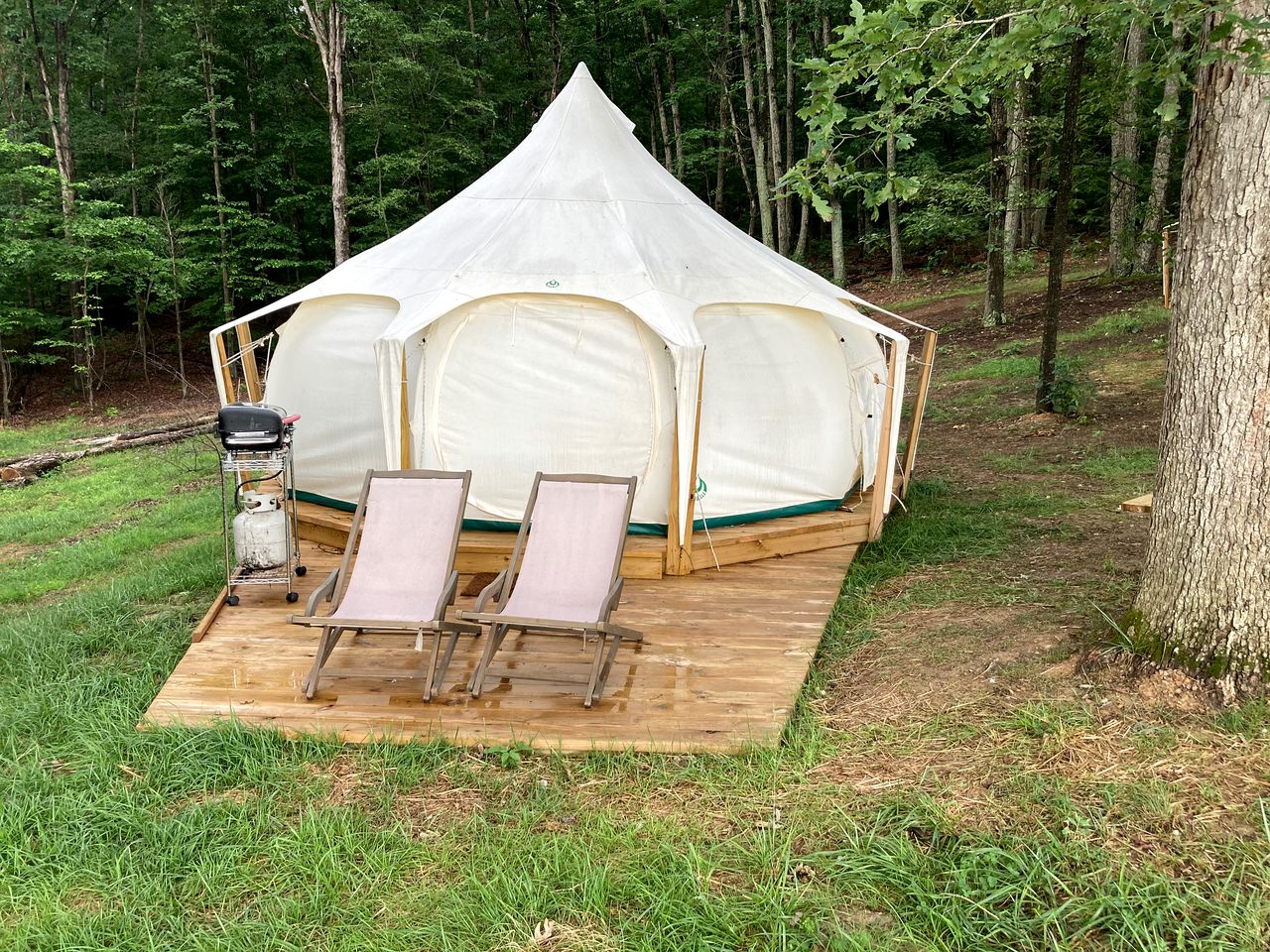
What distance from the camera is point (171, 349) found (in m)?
24.2

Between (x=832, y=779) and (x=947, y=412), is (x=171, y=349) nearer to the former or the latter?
(x=947, y=412)

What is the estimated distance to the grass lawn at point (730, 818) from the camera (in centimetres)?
289

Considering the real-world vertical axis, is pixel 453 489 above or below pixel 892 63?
below

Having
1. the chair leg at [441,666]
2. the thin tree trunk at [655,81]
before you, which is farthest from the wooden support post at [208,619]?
the thin tree trunk at [655,81]

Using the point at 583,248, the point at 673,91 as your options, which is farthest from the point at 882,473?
the point at 673,91

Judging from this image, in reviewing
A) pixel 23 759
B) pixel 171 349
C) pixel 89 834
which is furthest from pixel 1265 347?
pixel 171 349

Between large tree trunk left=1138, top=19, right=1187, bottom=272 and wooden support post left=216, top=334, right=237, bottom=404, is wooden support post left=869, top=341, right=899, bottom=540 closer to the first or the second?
large tree trunk left=1138, top=19, right=1187, bottom=272

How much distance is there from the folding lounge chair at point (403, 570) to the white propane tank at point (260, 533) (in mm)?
831

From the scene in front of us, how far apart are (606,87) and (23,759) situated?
2665 centimetres

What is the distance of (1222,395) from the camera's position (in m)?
3.60

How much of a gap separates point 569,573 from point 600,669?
2.16 feet

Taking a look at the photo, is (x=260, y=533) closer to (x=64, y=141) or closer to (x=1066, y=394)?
(x=1066, y=394)

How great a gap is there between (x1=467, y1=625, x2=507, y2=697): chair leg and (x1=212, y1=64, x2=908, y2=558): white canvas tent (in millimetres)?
1926

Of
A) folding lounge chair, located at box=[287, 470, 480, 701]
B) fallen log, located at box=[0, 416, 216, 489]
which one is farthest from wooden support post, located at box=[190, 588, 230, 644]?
fallen log, located at box=[0, 416, 216, 489]
